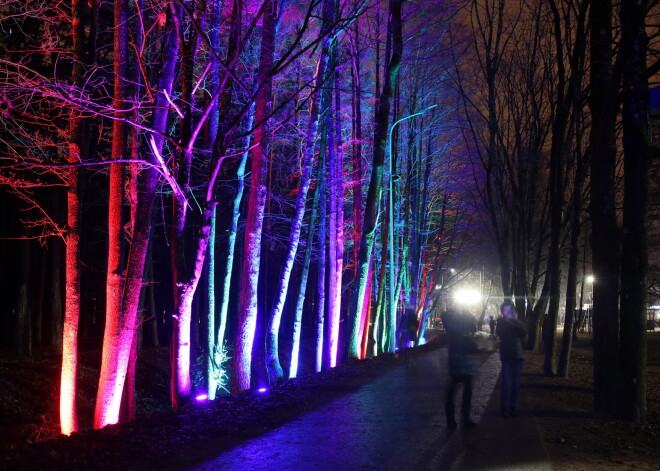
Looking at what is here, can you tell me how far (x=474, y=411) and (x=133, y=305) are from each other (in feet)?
24.9

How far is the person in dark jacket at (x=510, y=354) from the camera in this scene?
8.23 meters

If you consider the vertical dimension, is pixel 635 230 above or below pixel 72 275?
above

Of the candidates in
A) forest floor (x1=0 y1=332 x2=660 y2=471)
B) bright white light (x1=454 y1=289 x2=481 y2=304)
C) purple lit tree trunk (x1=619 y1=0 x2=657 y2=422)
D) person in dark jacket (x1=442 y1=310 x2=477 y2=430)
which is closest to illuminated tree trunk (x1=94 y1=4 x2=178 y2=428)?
forest floor (x1=0 y1=332 x2=660 y2=471)

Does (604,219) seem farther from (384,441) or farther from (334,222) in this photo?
(334,222)

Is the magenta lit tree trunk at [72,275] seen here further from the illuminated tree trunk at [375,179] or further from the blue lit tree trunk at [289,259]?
the illuminated tree trunk at [375,179]

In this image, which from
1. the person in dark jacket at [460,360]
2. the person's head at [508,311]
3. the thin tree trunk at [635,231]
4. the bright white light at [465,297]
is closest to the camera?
the person in dark jacket at [460,360]

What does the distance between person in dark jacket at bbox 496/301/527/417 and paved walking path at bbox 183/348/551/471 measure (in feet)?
1.00

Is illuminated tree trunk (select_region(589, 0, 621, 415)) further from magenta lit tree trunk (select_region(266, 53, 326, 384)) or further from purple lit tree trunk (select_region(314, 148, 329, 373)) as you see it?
purple lit tree trunk (select_region(314, 148, 329, 373))

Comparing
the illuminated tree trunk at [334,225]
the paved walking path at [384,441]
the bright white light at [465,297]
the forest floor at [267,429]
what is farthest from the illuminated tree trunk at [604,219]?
the illuminated tree trunk at [334,225]

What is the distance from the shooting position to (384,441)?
6.46 metres

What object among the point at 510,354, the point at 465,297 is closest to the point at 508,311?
the point at 510,354

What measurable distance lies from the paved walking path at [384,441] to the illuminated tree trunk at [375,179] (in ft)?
24.4

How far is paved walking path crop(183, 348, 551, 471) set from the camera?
5566 mm

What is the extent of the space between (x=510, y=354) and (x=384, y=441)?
3014 mm
